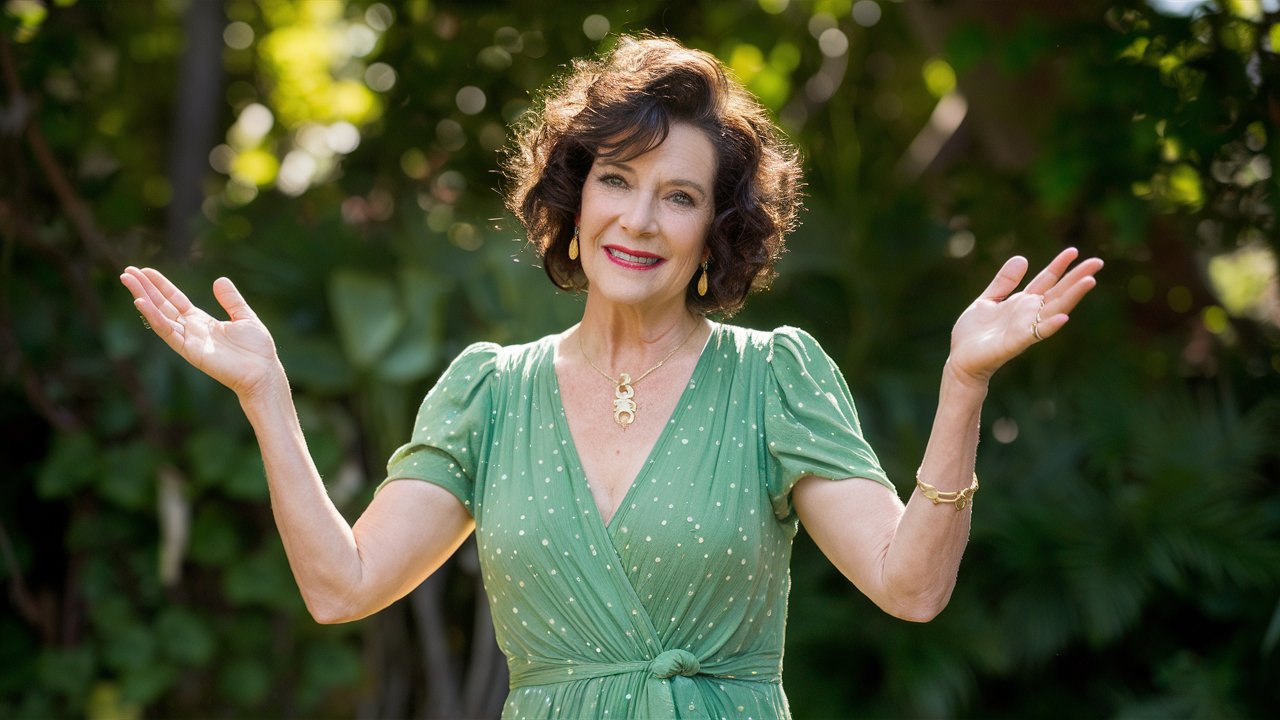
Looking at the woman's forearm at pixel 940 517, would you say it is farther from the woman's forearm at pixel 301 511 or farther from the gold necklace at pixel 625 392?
the woman's forearm at pixel 301 511

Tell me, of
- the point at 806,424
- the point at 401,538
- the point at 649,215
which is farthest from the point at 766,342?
the point at 401,538

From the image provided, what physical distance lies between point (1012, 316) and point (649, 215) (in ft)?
1.85

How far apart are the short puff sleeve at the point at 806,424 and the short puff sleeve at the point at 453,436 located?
0.46 metres

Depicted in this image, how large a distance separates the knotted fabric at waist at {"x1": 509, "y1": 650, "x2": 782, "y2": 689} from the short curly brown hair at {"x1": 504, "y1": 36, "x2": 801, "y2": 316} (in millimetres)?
568

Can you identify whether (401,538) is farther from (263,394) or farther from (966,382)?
(966,382)

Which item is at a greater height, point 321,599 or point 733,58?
point 733,58

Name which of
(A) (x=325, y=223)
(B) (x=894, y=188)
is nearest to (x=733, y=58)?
(B) (x=894, y=188)

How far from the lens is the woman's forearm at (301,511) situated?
1902mm

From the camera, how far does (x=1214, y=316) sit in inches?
213

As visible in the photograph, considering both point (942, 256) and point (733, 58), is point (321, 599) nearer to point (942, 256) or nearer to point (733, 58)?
point (942, 256)

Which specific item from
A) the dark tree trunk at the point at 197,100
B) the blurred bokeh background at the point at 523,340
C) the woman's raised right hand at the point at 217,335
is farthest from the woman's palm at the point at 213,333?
the dark tree trunk at the point at 197,100

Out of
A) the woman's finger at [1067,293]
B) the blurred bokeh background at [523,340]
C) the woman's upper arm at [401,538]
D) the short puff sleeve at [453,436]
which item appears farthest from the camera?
the blurred bokeh background at [523,340]

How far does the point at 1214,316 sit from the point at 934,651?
6.27 ft

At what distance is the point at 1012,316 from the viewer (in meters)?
1.77
